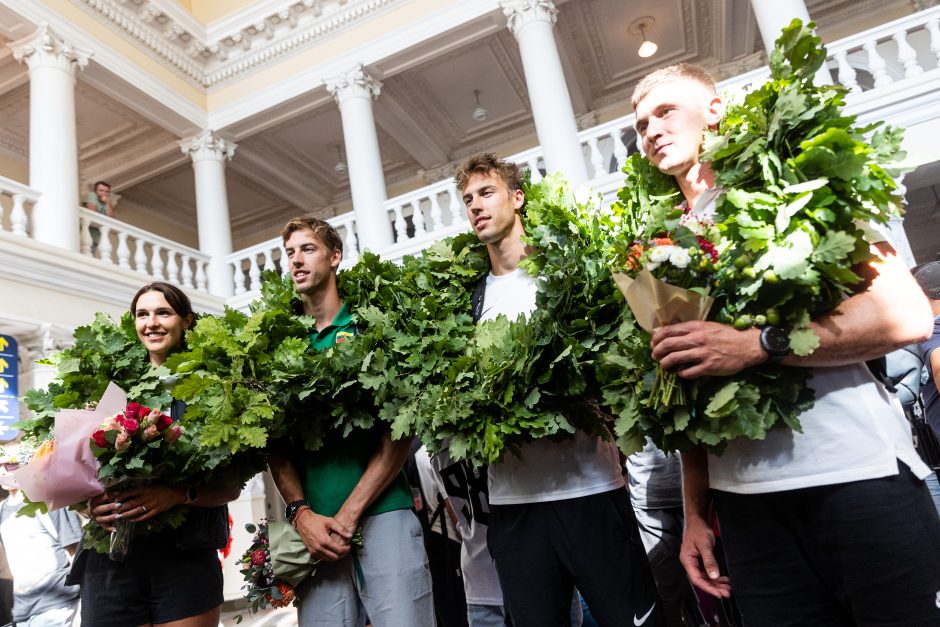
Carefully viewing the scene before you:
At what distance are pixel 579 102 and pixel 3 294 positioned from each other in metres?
9.67

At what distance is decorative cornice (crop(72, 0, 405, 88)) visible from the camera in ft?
29.4

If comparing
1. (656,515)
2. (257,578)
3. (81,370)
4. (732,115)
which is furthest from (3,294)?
(732,115)

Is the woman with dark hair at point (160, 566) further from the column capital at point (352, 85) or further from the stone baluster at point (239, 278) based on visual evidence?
the column capital at point (352, 85)

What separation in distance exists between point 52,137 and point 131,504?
7.02m

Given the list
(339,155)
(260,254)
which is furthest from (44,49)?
(339,155)

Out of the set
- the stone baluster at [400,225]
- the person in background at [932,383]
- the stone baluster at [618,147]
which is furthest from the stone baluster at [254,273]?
the person in background at [932,383]

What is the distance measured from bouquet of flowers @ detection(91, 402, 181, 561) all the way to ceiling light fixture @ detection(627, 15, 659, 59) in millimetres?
10340

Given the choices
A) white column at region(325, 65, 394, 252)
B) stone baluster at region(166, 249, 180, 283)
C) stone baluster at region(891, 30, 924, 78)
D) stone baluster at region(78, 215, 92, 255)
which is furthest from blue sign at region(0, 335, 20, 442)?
stone baluster at region(891, 30, 924, 78)

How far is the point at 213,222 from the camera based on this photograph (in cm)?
928

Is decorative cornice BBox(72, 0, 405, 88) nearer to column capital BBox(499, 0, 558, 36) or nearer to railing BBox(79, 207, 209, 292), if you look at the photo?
column capital BBox(499, 0, 558, 36)

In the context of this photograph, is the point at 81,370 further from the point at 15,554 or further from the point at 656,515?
the point at 656,515

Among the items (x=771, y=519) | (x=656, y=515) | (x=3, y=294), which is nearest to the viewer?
(x=771, y=519)

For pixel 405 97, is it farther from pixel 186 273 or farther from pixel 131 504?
pixel 131 504

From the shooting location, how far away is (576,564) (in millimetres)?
1699
